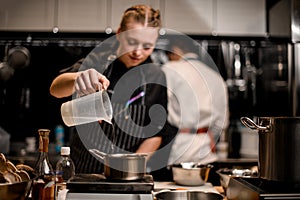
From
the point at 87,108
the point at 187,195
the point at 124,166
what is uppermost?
the point at 87,108

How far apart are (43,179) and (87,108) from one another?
29 centimetres

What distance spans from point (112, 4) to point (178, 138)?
1211 mm

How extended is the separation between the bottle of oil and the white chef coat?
1.78 metres

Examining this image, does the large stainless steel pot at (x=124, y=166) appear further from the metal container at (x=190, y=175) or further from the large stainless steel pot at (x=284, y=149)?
the metal container at (x=190, y=175)

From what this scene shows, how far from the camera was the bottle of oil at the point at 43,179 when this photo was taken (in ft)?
4.58

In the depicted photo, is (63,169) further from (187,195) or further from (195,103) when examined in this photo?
(195,103)

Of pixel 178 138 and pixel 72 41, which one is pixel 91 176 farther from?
pixel 72 41

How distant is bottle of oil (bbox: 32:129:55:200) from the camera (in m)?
1.40

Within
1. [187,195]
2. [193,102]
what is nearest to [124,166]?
[187,195]

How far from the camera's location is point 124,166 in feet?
4.33

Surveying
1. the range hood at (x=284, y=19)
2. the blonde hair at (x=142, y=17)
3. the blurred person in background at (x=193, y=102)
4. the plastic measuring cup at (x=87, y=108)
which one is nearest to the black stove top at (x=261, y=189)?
the plastic measuring cup at (x=87, y=108)

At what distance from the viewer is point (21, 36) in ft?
11.2

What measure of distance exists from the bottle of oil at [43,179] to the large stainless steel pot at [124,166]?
0.69 ft

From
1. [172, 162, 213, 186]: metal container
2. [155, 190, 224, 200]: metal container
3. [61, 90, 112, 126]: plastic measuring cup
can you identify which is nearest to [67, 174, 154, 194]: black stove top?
[155, 190, 224, 200]: metal container
